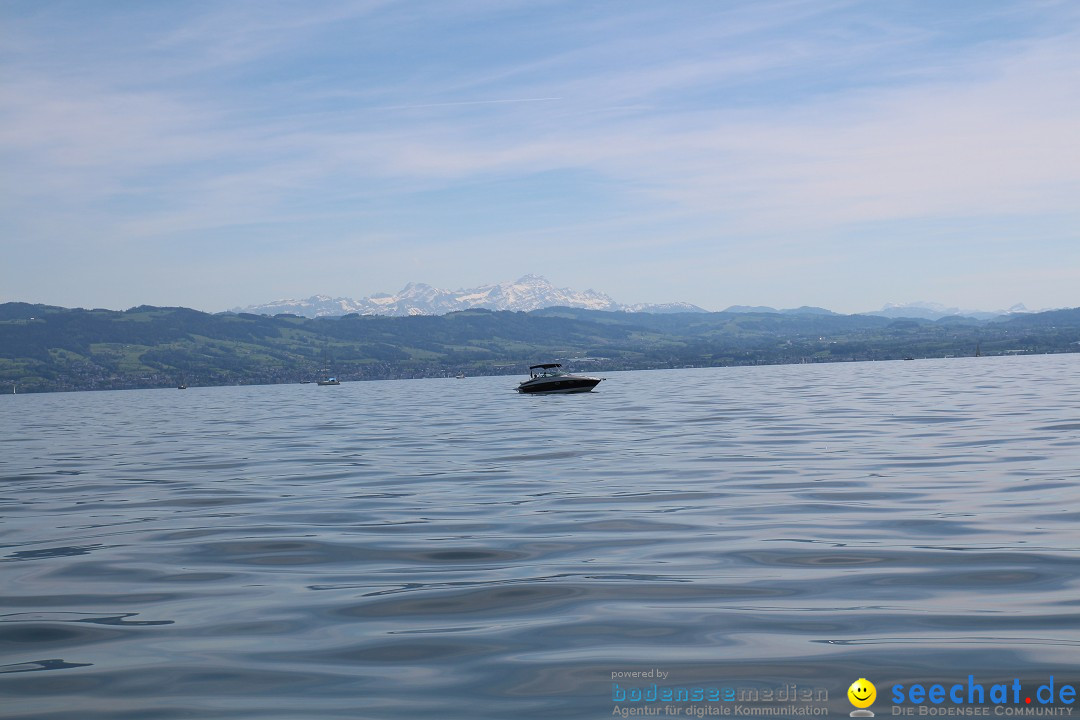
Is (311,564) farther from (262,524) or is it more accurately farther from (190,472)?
(190,472)

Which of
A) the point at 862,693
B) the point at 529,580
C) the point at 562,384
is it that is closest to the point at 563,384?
the point at 562,384

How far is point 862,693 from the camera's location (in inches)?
331

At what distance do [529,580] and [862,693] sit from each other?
585cm

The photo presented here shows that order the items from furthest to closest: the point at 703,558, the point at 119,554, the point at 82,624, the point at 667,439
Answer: the point at 667,439 < the point at 119,554 < the point at 703,558 < the point at 82,624

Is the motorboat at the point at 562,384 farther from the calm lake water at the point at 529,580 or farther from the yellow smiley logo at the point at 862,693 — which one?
the yellow smiley logo at the point at 862,693

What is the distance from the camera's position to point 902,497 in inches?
805

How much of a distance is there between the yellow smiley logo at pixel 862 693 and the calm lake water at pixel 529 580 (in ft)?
0.44

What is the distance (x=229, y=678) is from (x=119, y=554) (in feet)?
27.2

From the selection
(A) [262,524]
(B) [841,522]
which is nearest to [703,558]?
(B) [841,522]

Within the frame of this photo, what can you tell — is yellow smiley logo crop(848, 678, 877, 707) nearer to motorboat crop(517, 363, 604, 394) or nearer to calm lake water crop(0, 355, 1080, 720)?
calm lake water crop(0, 355, 1080, 720)

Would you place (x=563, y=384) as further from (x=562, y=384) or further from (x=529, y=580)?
(x=529, y=580)

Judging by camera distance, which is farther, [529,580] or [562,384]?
[562,384]

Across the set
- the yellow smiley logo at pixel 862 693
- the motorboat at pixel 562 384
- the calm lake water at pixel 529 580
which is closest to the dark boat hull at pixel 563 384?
the motorboat at pixel 562 384

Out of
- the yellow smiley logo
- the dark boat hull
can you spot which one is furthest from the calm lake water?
the dark boat hull
